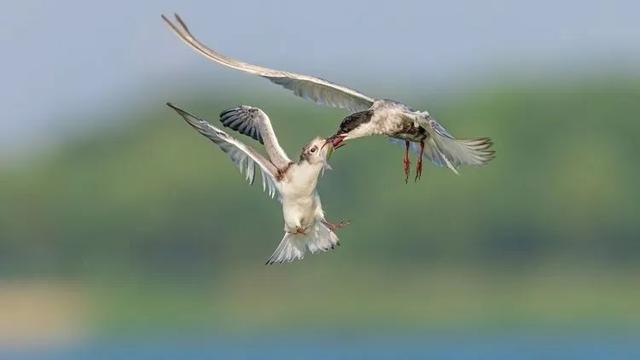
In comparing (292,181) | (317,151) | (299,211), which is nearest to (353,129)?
(317,151)

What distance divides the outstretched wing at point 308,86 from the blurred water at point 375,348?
2765 centimetres

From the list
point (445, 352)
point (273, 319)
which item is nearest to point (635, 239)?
point (273, 319)

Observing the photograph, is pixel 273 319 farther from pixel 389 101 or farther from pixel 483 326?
pixel 389 101

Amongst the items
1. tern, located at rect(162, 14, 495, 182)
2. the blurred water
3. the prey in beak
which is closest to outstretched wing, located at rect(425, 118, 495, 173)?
tern, located at rect(162, 14, 495, 182)

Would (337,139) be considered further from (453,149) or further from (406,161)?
(453,149)

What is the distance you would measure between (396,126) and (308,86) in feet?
4.41

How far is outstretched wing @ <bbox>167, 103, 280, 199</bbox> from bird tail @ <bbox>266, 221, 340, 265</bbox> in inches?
15.7

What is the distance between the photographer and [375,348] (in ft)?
161

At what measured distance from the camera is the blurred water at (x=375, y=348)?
156 feet

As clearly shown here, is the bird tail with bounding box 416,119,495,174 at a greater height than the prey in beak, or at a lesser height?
greater

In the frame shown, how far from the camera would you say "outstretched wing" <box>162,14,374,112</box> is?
54.9ft

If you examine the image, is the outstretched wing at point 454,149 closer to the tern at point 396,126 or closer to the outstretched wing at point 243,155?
the tern at point 396,126

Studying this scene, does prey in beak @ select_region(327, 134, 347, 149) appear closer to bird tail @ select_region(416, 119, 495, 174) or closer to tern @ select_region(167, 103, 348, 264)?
tern @ select_region(167, 103, 348, 264)

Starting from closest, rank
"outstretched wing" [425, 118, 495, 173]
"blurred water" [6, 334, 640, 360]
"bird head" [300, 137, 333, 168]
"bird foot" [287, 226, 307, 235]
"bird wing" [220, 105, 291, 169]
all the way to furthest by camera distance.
Answer: "bird head" [300, 137, 333, 168]
"outstretched wing" [425, 118, 495, 173]
"bird foot" [287, 226, 307, 235]
"bird wing" [220, 105, 291, 169]
"blurred water" [6, 334, 640, 360]
